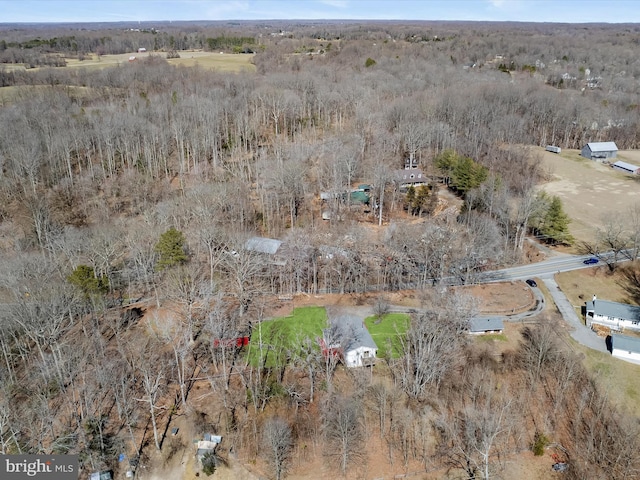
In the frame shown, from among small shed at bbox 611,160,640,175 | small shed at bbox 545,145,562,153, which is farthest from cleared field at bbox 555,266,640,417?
small shed at bbox 545,145,562,153

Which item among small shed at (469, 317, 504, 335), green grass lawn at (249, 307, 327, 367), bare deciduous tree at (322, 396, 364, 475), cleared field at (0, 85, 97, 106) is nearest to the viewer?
bare deciduous tree at (322, 396, 364, 475)

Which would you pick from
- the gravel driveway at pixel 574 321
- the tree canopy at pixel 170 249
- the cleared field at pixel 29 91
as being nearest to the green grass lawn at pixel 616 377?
the gravel driveway at pixel 574 321

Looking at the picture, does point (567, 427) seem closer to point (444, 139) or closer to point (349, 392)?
point (349, 392)

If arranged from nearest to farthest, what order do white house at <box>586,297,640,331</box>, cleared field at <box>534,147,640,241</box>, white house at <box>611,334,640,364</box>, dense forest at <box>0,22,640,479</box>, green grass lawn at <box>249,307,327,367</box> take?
dense forest at <box>0,22,640,479</box> → green grass lawn at <box>249,307,327,367</box> → white house at <box>611,334,640,364</box> → white house at <box>586,297,640,331</box> → cleared field at <box>534,147,640,241</box>

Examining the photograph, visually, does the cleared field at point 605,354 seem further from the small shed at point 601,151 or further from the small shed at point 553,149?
the small shed at point 553,149

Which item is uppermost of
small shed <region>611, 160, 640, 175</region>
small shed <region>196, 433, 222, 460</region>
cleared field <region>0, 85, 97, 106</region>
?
cleared field <region>0, 85, 97, 106</region>

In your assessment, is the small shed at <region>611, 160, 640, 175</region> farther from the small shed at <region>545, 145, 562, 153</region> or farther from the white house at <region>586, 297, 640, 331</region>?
the white house at <region>586, 297, 640, 331</region>

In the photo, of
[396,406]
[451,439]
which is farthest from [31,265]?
[451,439]
